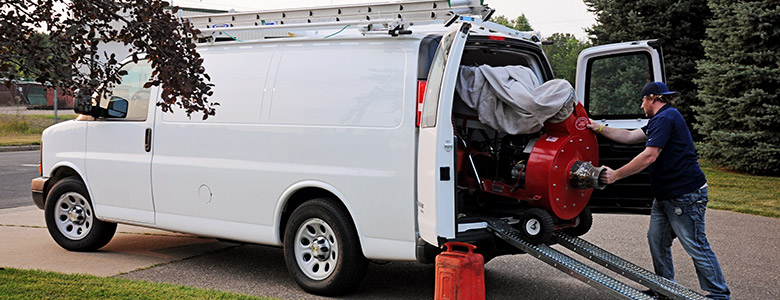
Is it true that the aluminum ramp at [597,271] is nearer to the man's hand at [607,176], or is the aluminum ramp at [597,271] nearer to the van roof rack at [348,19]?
the man's hand at [607,176]

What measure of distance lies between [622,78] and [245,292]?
3.98 m

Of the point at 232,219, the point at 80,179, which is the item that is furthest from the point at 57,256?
the point at 232,219

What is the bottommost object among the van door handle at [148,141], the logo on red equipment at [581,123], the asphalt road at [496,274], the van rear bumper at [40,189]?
the asphalt road at [496,274]

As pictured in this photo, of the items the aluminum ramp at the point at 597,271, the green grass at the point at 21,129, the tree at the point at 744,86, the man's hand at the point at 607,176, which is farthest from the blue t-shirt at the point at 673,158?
the green grass at the point at 21,129

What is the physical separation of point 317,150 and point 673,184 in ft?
8.86

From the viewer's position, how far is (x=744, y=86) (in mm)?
15781

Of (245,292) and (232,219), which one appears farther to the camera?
(232,219)

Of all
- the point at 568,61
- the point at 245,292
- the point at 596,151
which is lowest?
the point at 245,292

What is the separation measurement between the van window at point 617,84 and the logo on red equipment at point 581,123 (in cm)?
101

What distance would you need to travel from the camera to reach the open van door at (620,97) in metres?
6.60

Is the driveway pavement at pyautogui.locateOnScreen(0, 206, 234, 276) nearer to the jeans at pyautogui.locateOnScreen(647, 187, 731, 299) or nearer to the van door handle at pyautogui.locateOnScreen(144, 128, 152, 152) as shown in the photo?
the van door handle at pyautogui.locateOnScreen(144, 128, 152, 152)

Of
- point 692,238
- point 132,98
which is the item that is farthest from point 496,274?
point 132,98

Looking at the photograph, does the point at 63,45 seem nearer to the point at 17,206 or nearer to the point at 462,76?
the point at 462,76

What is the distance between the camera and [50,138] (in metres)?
7.81
